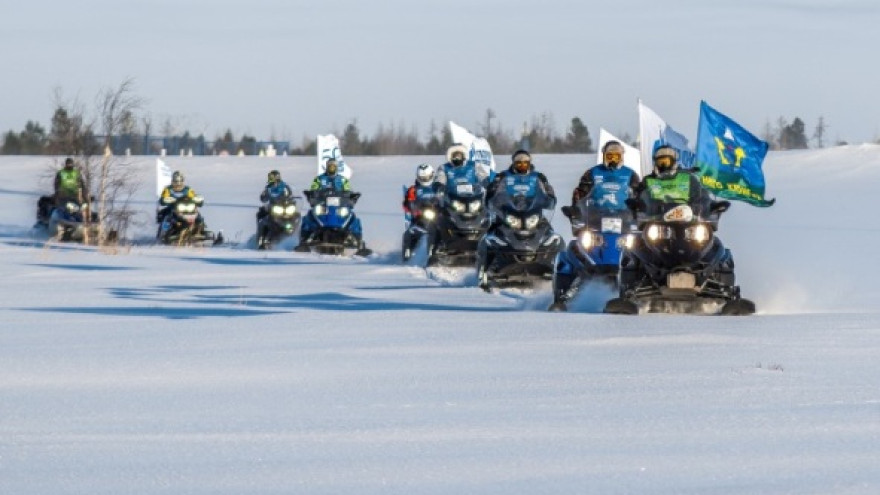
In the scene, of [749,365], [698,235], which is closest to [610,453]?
[749,365]

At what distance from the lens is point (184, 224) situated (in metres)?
37.9

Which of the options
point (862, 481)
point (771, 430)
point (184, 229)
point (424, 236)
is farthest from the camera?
point (184, 229)

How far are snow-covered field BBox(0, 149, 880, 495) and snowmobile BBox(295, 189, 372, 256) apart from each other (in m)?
10.8

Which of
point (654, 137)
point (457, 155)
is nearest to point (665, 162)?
point (654, 137)

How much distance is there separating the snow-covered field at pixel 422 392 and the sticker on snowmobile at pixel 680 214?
104 centimetres

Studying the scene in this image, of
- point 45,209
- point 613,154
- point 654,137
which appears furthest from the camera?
point 45,209

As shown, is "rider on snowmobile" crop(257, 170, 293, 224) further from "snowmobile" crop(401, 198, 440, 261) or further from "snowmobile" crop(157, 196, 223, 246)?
"snowmobile" crop(401, 198, 440, 261)

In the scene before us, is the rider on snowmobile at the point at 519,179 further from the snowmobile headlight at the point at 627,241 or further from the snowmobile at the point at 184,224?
the snowmobile at the point at 184,224

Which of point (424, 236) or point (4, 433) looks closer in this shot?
point (4, 433)

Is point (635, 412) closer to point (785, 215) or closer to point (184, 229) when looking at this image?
point (184, 229)

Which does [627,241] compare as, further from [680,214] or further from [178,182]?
[178,182]

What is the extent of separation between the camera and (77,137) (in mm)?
40094

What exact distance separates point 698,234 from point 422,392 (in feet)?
23.0

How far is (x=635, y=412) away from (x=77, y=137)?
106 feet
